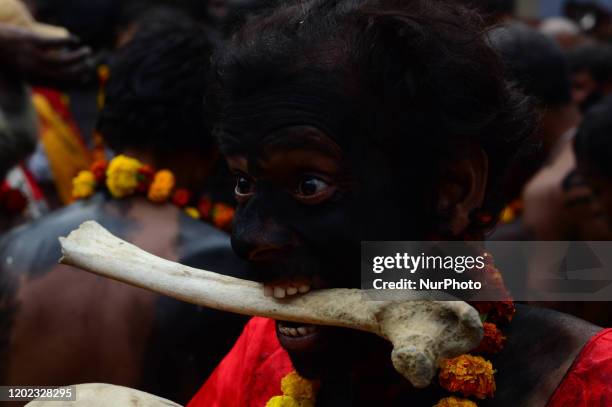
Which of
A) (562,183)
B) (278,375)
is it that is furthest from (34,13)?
(278,375)

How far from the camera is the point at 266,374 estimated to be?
2666 millimetres

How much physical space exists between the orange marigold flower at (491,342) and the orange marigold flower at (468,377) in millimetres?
60

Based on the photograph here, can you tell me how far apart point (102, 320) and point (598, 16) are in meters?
8.56

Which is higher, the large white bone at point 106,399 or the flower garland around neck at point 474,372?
the flower garland around neck at point 474,372

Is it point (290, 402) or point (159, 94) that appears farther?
point (159, 94)

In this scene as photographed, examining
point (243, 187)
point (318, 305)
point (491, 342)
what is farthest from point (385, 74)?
point (491, 342)

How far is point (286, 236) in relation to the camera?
2164 millimetres

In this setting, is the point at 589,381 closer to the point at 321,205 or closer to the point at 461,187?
the point at 461,187

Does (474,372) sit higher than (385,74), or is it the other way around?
(385,74)

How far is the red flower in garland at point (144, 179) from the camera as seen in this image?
147 inches

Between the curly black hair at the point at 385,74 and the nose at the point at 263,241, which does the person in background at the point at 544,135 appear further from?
the nose at the point at 263,241

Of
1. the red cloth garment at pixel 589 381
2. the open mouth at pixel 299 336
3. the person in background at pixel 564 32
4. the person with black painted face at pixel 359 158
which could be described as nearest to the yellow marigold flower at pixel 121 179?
the person with black painted face at pixel 359 158

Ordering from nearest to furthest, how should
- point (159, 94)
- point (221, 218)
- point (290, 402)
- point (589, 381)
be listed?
point (589, 381) < point (290, 402) < point (159, 94) < point (221, 218)

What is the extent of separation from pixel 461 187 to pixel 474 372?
1.39 feet
